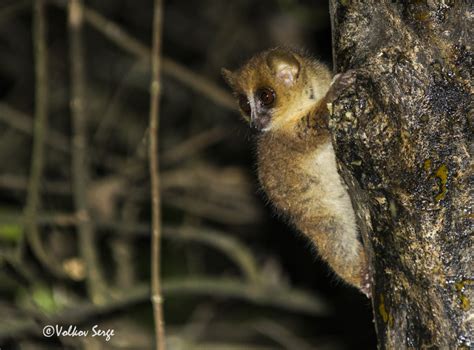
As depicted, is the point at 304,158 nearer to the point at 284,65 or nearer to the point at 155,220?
the point at 284,65

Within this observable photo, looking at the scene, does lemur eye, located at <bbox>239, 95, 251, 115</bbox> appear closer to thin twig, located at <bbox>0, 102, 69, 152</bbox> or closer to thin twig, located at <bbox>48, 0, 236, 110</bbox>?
thin twig, located at <bbox>48, 0, 236, 110</bbox>

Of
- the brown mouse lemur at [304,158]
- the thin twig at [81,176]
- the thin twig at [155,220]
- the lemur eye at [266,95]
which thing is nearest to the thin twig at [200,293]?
the thin twig at [81,176]

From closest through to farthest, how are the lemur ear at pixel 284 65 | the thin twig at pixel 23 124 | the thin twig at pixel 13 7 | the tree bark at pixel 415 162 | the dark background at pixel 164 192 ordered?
the tree bark at pixel 415 162 → the lemur ear at pixel 284 65 → the dark background at pixel 164 192 → the thin twig at pixel 13 7 → the thin twig at pixel 23 124

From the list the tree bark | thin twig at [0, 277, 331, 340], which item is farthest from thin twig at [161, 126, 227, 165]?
the tree bark

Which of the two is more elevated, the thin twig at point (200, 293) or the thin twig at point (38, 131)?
the thin twig at point (38, 131)

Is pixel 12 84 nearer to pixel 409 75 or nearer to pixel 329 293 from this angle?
pixel 329 293

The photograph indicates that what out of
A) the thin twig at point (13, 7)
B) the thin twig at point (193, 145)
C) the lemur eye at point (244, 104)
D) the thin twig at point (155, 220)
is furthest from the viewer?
the thin twig at point (193, 145)

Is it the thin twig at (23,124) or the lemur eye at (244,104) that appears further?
the thin twig at (23,124)

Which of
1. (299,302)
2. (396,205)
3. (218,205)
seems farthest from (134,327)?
(396,205)

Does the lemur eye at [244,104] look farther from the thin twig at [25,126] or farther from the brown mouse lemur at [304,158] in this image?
the thin twig at [25,126]
